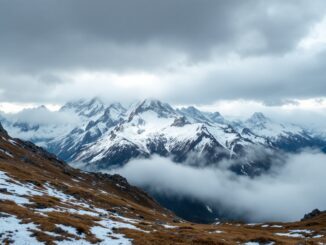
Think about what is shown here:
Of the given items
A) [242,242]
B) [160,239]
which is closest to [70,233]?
[160,239]

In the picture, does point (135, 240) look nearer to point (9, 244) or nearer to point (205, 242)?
point (205, 242)

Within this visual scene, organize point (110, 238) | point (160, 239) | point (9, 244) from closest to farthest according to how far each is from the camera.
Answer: point (9, 244), point (110, 238), point (160, 239)

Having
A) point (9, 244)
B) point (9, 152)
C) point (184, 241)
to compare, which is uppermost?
point (9, 152)

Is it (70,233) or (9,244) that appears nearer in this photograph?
(9,244)

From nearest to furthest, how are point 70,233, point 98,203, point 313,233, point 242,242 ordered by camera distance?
point 70,233
point 242,242
point 313,233
point 98,203

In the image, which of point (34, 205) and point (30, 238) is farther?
point (34, 205)

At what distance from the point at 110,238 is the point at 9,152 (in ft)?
441

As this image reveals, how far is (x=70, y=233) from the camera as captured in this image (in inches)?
1781

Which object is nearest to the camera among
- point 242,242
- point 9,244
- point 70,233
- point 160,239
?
point 9,244

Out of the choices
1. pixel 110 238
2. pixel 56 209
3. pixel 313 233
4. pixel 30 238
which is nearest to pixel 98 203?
pixel 56 209

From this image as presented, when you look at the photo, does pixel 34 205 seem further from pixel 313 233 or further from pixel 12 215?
pixel 313 233

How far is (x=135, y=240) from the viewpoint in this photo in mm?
48594

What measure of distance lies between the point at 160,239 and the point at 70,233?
12.4 metres

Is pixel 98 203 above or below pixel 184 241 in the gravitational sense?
above
